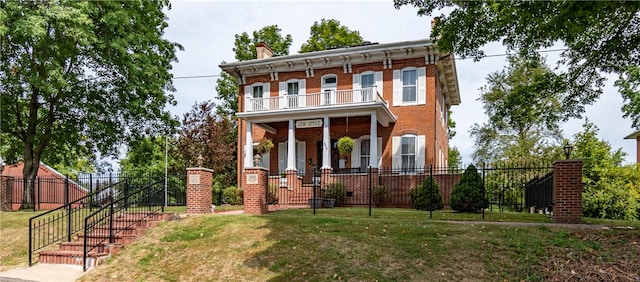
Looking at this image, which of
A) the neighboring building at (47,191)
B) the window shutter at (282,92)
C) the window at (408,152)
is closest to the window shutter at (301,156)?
the window shutter at (282,92)

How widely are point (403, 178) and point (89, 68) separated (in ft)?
48.7

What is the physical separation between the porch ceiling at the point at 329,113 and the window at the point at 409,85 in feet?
3.74

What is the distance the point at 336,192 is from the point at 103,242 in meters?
9.50

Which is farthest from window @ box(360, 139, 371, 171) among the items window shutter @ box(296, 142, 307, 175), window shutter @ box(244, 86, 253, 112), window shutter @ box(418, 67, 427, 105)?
window shutter @ box(244, 86, 253, 112)

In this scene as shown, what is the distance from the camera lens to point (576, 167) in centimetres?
990

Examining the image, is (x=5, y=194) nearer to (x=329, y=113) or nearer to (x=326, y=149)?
(x=326, y=149)

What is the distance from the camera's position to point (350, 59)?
2084 cm

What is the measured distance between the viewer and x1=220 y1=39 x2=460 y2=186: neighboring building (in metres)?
19.3

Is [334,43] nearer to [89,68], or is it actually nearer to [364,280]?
[89,68]

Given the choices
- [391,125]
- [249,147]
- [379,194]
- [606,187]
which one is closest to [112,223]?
[379,194]

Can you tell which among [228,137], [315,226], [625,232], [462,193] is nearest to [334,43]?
[228,137]

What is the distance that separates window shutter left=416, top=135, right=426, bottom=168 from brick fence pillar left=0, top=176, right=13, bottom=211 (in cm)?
1713

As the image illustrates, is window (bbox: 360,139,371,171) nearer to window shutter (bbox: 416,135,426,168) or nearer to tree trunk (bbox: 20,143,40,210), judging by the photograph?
window shutter (bbox: 416,135,426,168)

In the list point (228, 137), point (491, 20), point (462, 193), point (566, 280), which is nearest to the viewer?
point (566, 280)
